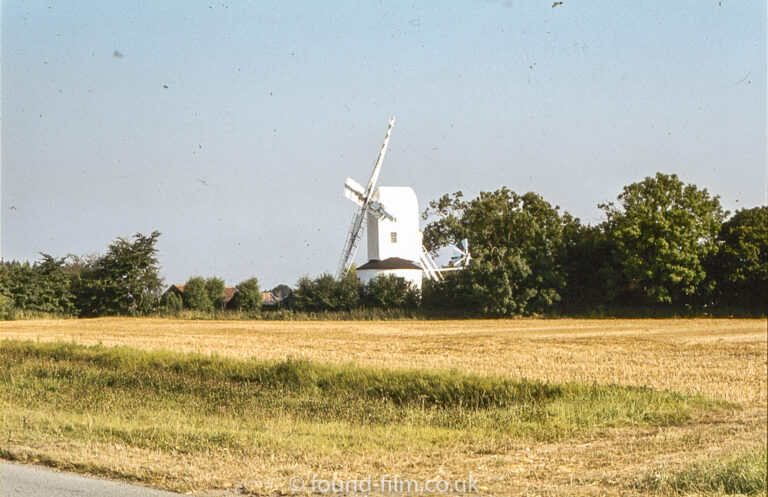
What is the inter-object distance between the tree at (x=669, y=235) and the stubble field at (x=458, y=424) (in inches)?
42.2

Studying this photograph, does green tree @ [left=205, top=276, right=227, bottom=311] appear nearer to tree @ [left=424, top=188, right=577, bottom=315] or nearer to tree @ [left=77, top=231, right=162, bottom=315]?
tree @ [left=77, top=231, right=162, bottom=315]

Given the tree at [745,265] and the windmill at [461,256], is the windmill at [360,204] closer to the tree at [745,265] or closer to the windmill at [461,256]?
the windmill at [461,256]

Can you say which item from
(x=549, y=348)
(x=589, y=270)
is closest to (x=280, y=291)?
(x=589, y=270)

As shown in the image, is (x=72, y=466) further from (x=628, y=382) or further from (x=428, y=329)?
(x=428, y=329)

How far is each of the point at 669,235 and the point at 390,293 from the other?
3057 cm

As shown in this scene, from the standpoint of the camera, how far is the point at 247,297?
49.9 m

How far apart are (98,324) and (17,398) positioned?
25175mm

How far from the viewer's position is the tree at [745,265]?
587 inches

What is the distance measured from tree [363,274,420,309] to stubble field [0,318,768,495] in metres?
27.6

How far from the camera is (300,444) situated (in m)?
8.65

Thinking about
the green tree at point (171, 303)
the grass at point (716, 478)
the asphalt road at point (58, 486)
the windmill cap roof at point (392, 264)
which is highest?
the windmill cap roof at point (392, 264)

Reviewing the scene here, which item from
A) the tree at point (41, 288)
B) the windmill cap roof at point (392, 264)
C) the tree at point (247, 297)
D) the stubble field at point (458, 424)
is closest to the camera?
the stubble field at point (458, 424)

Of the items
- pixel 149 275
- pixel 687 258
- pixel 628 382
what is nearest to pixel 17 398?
pixel 628 382

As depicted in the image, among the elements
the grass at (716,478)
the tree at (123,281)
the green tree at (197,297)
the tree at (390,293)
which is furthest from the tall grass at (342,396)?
the tree at (390,293)
